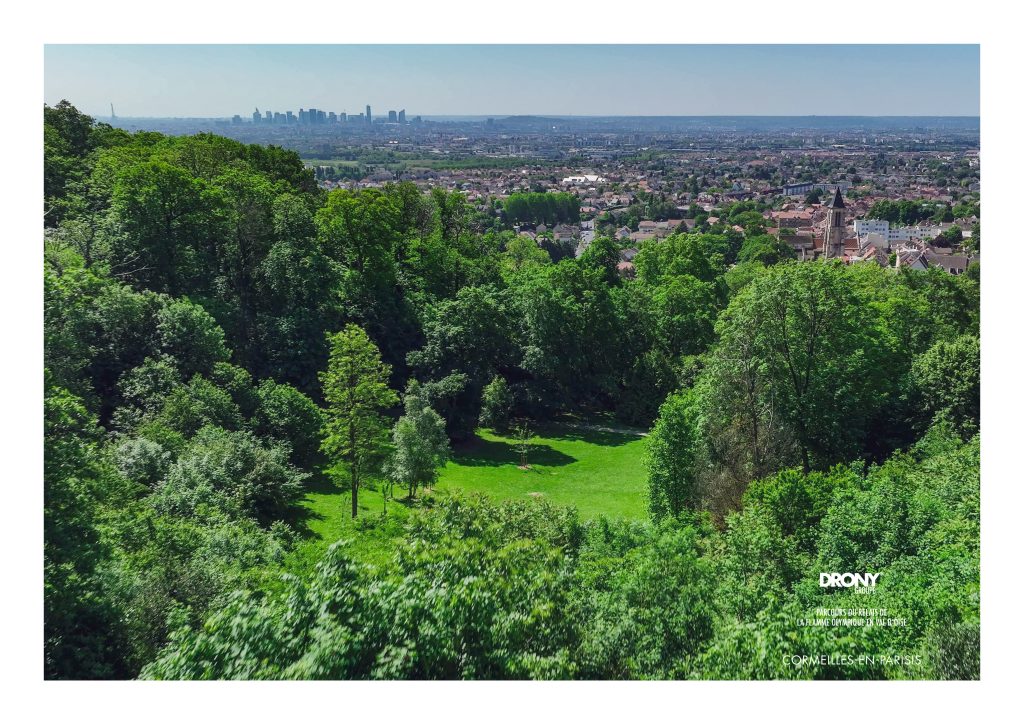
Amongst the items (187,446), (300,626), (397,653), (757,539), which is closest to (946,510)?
(757,539)

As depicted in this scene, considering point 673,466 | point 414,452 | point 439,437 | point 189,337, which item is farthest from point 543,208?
point 673,466

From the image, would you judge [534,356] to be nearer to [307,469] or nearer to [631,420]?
[631,420]

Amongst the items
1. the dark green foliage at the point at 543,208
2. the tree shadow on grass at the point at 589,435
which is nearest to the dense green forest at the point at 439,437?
the tree shadow on grass at the point at 589,435

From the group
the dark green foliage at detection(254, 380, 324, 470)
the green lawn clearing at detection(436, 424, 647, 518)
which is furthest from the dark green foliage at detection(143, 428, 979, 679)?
the dark green foliage at detection(254, 380, 324, 470)

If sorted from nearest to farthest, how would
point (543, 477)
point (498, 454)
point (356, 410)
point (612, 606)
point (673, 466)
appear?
point (612, 606) < point (356, 410) < point (673, 466) < point (543, 477) < point (498, 454)

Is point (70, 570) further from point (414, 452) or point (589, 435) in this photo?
point (589, 435)

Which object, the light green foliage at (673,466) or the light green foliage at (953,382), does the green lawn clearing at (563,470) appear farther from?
the light green foliage at (953,382)

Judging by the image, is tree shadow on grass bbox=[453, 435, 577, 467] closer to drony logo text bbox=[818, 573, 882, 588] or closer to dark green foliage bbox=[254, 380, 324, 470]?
dark green foliage bbox=[254, 380, 324, 470]
